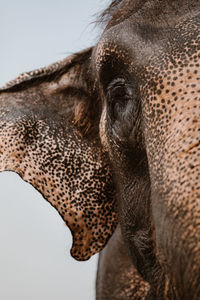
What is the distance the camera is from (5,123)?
2.00 m

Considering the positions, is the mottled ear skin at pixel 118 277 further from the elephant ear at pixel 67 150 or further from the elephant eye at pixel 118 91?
the elephant eye at pixel 118 91

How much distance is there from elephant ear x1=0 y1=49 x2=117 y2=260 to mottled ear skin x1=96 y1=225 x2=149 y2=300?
47 cm

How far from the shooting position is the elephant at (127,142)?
3.80ft

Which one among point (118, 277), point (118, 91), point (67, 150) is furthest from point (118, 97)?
point (118, 277)

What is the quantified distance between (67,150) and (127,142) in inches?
15.9

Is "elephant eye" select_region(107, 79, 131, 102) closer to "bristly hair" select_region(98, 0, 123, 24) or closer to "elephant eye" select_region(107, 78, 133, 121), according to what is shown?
"elephant eye" select_region(107, 78, 133, 121)

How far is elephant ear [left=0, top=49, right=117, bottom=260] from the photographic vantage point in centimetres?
194

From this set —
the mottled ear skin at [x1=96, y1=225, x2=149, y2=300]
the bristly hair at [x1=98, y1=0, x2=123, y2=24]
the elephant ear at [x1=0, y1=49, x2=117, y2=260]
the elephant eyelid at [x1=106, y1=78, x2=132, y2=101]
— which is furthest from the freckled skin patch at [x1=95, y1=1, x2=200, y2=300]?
the mottled ear skin at [x1=96, y1=225, x2=149, y2=300]

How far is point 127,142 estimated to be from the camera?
164 centimetres

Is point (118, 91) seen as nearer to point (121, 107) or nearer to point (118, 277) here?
point (121, 107)

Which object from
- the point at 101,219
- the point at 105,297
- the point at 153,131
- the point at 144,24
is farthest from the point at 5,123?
the point at 105,297

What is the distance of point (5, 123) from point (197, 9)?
2.68 feet

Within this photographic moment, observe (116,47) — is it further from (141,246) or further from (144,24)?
(141,246)

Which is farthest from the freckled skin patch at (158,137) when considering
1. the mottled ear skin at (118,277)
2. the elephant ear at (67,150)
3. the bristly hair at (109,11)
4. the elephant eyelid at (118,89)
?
the mottled ear skin at (118,277)
